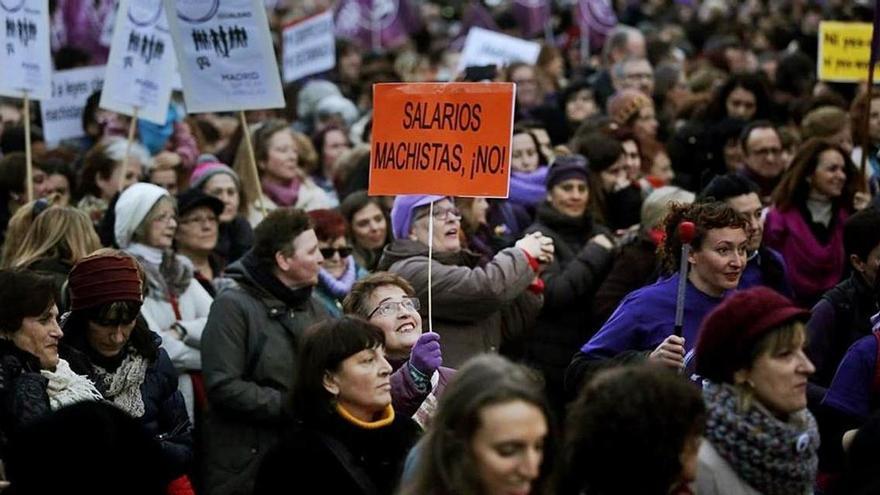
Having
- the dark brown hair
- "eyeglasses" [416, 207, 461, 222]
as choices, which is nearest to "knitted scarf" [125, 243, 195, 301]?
"eyeglasses" [416, 207, 461, 222]

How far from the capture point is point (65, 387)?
23.9ft

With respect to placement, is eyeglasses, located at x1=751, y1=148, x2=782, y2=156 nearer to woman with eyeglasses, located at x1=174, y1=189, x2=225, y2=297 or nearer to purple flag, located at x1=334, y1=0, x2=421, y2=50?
woman with eyeglasses, located at x1=174, y1=189, x2=225, y2=297

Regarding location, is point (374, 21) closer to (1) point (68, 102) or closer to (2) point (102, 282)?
(1) point (68, 102)

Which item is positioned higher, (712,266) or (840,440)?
(712,266)

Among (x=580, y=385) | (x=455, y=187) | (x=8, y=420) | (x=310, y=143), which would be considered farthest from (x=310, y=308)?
(x=310, y=143)

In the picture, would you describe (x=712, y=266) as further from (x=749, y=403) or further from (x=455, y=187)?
(x=749, y=403)

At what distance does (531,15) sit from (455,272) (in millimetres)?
16090

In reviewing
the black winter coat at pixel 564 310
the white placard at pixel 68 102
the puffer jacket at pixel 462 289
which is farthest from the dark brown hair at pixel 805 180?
the white placard at pixel 68 102

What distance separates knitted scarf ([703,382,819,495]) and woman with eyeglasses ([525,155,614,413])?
4.35 metres

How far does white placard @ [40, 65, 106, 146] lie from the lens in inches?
568

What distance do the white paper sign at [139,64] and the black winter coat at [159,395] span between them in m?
4.33

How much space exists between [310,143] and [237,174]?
6.10ft

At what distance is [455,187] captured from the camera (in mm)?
8547

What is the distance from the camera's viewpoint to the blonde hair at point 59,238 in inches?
366
